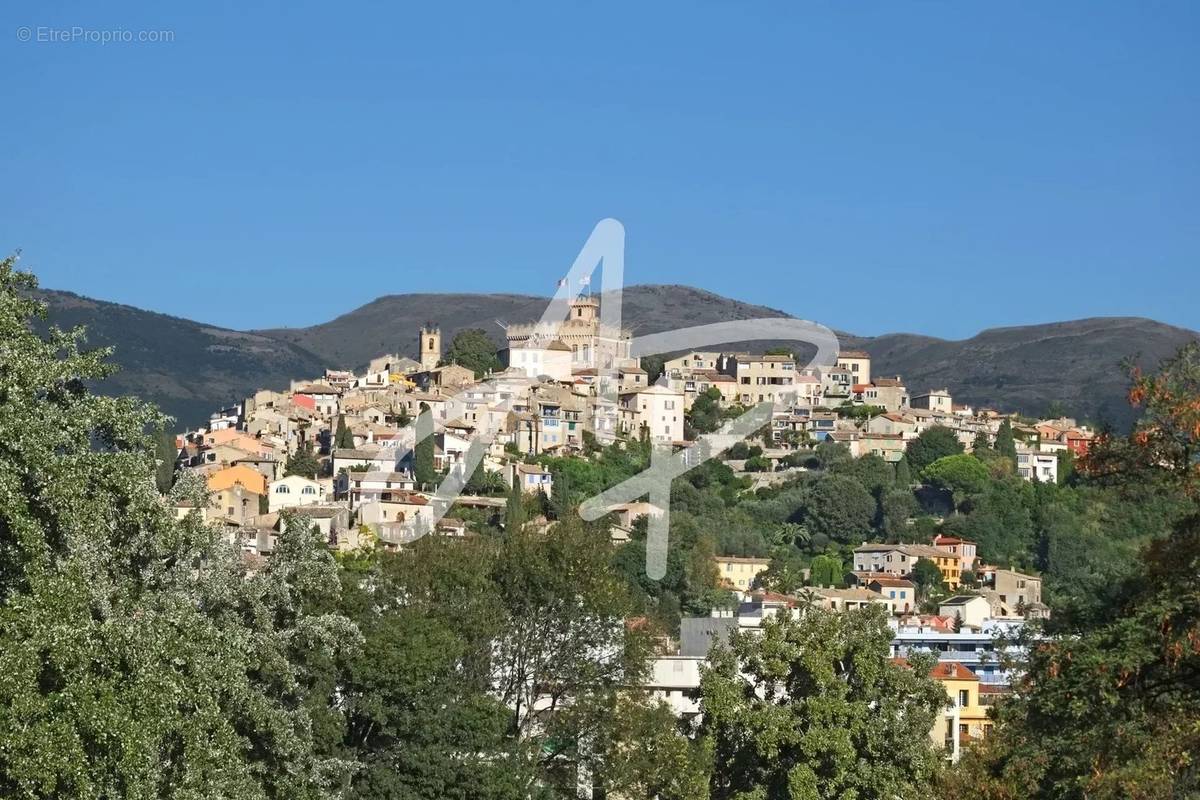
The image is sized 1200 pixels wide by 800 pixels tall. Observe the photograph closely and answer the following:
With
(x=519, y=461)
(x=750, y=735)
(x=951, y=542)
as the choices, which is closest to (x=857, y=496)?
(x=951, y=542)

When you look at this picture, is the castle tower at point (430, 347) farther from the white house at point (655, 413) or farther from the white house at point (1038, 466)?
the white house at point (1038, 466)

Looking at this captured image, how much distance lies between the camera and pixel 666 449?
121 meters

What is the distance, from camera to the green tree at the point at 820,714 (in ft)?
121

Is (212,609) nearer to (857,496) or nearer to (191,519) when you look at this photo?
(191,519)

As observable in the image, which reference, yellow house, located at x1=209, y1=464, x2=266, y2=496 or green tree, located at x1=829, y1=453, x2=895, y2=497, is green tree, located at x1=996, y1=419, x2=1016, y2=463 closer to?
green tree, located at x1=829, y1=453, x2=895, y2=497

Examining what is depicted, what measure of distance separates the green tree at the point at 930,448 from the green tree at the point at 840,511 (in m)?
11.1

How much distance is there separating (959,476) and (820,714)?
8866 cm

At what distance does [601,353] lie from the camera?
149250 millimetres

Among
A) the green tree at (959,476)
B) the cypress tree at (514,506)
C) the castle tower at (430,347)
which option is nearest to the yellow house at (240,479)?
the cypress tree at (514,506)

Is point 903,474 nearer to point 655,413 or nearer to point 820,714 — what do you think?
point 655,413

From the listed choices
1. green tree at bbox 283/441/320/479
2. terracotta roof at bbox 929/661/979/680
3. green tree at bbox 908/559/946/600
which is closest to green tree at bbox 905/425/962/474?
green tree at bbox 908/559/946/600

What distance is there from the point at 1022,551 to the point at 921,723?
8168 cm

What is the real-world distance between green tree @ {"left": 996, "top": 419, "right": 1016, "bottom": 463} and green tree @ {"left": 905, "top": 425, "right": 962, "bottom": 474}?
109 inches

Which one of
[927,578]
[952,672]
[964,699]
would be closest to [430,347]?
[927,578]
